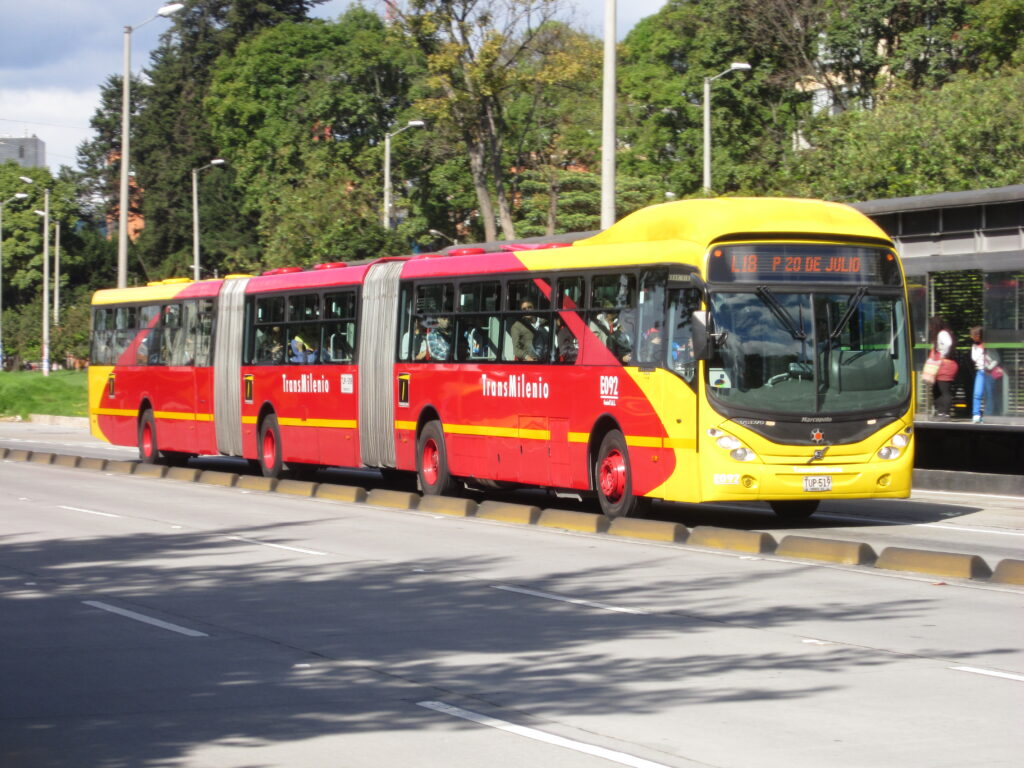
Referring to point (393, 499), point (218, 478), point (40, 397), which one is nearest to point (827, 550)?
point (393, 499)

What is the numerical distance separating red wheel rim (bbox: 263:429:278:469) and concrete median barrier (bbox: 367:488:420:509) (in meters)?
4.92

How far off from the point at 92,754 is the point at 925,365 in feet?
60.4

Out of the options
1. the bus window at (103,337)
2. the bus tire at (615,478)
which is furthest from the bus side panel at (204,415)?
the bus tire at (615,478)

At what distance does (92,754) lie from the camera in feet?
24.4

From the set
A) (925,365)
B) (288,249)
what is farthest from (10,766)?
(288,249)

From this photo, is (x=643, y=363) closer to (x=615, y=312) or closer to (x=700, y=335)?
(x=615, y=312)

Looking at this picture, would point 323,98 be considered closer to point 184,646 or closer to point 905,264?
point 905,264

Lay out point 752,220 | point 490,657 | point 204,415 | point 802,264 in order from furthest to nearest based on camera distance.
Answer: point 204,415
point 752,220
point 802,264
point 490,657

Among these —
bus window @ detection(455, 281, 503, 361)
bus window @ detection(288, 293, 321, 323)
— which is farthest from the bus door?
bus window @ detection(455, 281, 503, 361)

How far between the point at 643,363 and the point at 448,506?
163 inches

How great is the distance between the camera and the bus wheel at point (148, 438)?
32062mm

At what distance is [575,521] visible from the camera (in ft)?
61.1

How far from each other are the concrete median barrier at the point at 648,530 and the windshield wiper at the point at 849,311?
2.55 metres

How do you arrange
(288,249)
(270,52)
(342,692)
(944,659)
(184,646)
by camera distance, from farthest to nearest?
(270,52), (288,249), (184,646), (944,659), (342,692)
